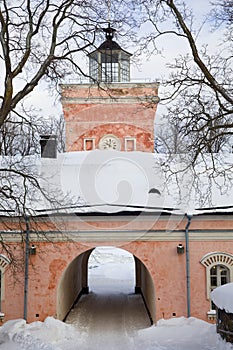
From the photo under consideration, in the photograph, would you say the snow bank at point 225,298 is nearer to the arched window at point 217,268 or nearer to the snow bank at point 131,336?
the snow bank at point 131,336

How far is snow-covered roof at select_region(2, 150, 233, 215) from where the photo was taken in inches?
455

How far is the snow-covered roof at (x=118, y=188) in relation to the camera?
37.9ft

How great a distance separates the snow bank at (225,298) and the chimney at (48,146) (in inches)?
325

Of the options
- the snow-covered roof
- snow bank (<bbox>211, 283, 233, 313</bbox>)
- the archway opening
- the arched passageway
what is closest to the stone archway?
the arched passageway

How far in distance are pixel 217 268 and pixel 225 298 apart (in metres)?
3.29

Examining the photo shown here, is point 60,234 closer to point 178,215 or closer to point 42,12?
point 178,215

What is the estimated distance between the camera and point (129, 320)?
41.8 ft

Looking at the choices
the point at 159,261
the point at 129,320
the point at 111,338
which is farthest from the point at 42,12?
the point at 129,320

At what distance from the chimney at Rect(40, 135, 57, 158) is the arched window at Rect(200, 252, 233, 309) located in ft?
22.0

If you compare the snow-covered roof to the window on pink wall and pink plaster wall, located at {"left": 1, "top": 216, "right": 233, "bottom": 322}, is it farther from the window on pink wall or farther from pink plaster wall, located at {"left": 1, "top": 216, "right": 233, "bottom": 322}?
the window on pink wall

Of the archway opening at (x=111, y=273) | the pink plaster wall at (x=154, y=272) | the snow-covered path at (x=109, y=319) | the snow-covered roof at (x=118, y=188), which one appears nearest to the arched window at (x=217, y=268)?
the pink plaster wall at (x=154, y=272)

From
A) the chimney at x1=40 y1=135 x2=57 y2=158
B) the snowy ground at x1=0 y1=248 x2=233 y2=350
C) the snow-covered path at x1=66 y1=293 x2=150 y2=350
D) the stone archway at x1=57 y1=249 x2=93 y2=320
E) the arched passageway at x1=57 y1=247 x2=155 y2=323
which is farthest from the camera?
the chimney at x1=40 y1=135 x2=57 y2=158

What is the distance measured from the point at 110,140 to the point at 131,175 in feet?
13.7

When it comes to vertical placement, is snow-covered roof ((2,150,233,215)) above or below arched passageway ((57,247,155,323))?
above
